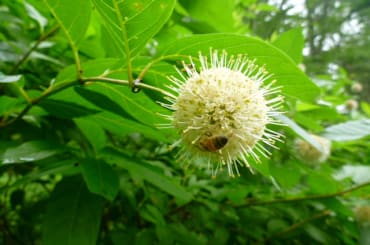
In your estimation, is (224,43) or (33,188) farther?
(33,188)

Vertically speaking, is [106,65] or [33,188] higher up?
[106,65]

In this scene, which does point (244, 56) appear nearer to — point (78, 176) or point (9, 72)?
point (78, 176)

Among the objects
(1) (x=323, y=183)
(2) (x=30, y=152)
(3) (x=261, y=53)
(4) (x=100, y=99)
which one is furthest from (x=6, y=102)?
(1) (x=323, y=183)

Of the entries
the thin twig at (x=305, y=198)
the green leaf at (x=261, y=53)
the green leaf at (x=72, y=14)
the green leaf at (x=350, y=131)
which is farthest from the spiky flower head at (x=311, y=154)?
the green leaf at (x=72, y=14)

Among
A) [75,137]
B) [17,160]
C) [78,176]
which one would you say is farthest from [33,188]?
[17,160]

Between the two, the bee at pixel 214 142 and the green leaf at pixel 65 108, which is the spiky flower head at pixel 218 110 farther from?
the green leaf at pixel 65 108

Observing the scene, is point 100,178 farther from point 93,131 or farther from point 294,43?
point 294,43

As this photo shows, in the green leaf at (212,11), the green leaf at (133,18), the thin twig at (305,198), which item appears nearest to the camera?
the green leaf at (133,18)
